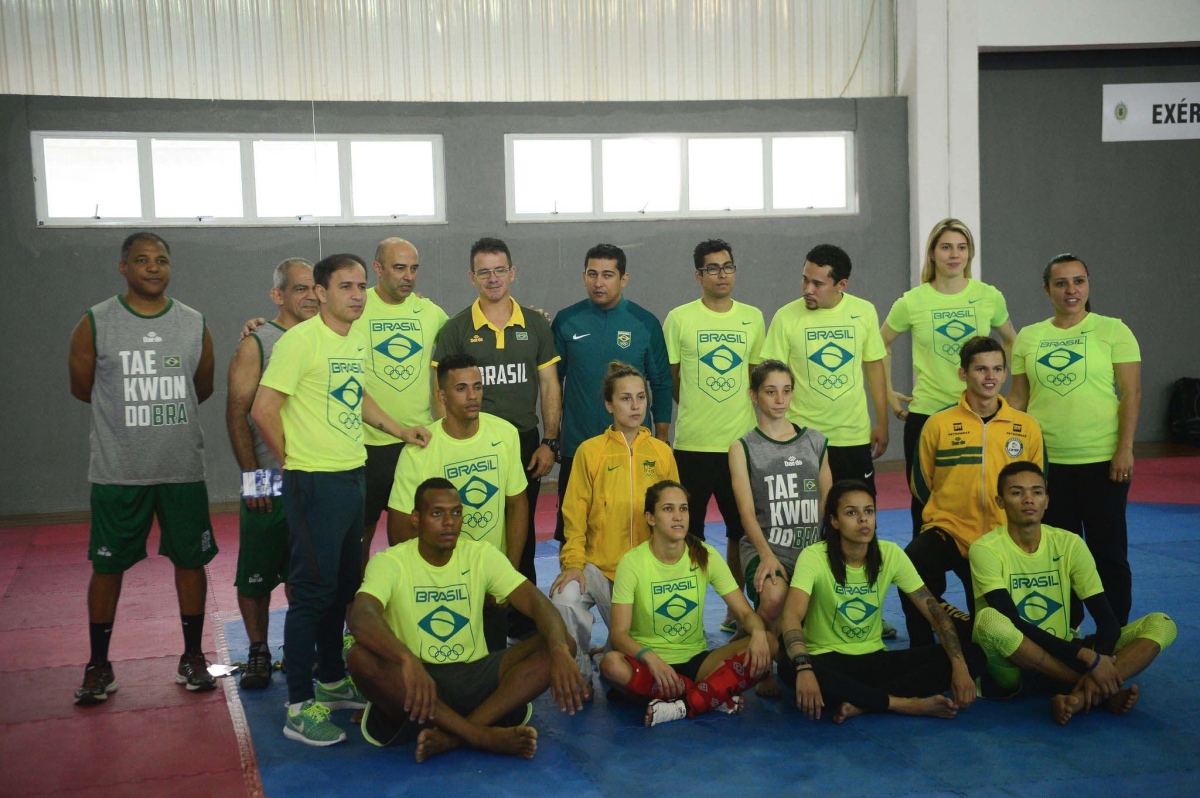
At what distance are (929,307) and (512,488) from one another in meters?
2.36

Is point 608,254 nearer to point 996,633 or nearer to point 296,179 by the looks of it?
point 996,633

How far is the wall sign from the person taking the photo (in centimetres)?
1139

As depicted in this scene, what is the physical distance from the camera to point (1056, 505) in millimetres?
5188

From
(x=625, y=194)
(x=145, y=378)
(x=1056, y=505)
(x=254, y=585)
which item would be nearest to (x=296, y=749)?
(x=254, y=585)

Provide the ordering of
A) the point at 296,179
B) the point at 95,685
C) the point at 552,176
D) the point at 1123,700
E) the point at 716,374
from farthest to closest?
the point at 552,176 < the point at 296,179 < the point at 716,374 < the point at 95,685 < the point at 1123,700

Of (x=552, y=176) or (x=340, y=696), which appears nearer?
(x=340, y=696)

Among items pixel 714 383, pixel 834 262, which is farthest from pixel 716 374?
pixel 834 262

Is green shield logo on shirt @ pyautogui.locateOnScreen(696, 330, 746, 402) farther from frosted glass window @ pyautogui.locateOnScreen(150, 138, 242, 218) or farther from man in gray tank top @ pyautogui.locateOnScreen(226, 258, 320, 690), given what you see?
frosted glass window @ pyautogui.locateOnScreen(150, 138, 242, 218)

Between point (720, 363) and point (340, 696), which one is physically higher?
point (720, 363)

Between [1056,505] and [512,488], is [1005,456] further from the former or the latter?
[512,488]

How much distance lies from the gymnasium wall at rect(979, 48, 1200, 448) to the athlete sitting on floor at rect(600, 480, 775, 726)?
7.79m

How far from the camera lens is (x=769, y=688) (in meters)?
4.57

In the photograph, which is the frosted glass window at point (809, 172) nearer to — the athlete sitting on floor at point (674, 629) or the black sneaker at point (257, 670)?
the athlete sitting on floor at point (674, 629)

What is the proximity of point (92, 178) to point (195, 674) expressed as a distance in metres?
6.32
